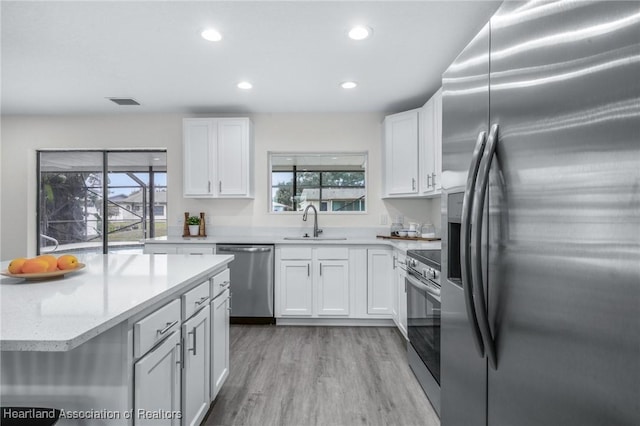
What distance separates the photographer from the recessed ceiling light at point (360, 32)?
224 centimetres

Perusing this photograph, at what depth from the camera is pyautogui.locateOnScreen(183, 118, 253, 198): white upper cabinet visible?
3846 millimetres

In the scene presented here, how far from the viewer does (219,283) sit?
1966 mm

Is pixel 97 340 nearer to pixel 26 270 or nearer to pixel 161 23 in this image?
pixel 26 270

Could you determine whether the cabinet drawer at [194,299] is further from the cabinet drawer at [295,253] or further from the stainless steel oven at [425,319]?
the cabinet drawer at [295,253]

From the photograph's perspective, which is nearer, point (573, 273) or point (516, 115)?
point (573, 273)

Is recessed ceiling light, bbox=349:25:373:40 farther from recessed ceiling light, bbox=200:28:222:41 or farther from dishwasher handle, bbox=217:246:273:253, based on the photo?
dishwasher handle, bbox=217:246:273:253

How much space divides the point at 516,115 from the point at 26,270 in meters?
1.90

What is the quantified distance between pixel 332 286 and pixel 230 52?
2.42 meters

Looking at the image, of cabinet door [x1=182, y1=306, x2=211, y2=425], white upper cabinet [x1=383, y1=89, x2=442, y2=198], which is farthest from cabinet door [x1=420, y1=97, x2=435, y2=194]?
cabinet door [x1=182, y1=306, x2=211, y2=425]

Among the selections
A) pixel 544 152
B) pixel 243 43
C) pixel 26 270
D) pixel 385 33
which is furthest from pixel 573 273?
pixel 243 43

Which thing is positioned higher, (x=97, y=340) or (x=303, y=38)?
(x=303, y=38)

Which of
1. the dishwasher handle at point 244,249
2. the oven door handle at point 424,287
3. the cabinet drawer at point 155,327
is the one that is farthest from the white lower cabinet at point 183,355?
the dishwasher handle at point 244,249

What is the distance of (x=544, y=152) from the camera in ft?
2.26

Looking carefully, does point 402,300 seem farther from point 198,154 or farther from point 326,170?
point 198,154
